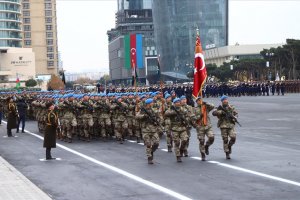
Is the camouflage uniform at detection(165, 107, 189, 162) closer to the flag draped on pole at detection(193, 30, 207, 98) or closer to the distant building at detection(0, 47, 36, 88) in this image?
the flag draped on pole at detection(193, 30, 207, 98)

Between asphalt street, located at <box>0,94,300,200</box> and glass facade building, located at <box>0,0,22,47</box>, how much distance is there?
111 meters

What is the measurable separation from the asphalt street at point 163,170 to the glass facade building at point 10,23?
111276mm

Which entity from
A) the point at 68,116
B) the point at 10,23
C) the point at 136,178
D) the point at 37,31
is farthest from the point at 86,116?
the point at 37,31

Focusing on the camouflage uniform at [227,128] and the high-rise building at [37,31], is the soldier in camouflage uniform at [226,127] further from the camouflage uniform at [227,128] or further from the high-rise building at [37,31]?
the high-rise building at [37,31]

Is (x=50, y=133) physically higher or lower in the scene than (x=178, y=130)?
lower

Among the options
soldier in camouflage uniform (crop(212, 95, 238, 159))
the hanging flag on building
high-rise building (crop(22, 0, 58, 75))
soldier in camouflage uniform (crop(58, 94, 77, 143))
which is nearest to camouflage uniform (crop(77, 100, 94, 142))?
soldier in camouflage uniform (crop(58, 94, 77, 143))

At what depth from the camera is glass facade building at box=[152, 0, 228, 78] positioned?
15338cm

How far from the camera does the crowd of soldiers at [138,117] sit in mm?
15836

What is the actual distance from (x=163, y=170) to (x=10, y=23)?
122822 millimetres

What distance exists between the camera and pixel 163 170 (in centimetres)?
1438

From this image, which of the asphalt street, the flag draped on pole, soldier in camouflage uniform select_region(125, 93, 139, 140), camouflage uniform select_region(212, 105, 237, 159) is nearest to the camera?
the asphalt street

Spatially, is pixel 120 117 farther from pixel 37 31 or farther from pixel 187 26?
pixel 37 31

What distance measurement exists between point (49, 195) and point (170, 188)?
2327 millimetres

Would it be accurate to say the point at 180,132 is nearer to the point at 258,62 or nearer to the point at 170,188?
the point at 170,188
